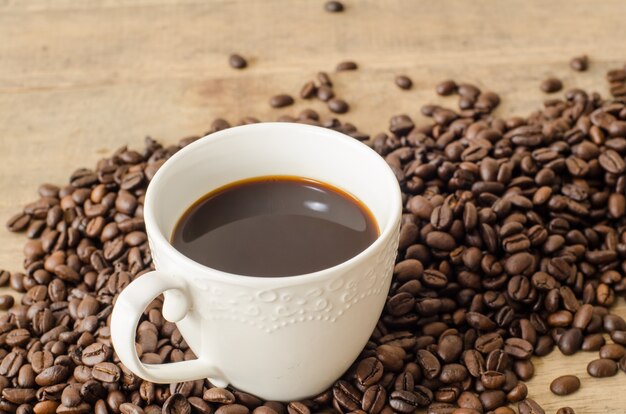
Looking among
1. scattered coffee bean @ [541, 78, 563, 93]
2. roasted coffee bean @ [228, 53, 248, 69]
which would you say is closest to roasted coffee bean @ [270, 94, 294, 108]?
roasted coffee bean @ [228, 53, 248, 69]

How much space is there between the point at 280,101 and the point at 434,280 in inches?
33.2

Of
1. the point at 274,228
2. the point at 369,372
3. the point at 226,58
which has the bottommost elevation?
the point at 226,58

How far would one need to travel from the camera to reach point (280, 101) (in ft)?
7.45

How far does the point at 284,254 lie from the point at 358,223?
16 centimetres

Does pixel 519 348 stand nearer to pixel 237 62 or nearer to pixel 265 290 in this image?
pixel 265 290

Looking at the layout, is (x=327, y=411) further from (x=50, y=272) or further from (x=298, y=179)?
(x=50, y=272)

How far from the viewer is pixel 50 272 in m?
1.76

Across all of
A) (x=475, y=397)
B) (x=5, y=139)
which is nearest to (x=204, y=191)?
(x=475, y=397)

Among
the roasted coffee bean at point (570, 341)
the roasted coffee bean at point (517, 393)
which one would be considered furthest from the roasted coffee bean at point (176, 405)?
the roasted coffee bean at point (570, 341)

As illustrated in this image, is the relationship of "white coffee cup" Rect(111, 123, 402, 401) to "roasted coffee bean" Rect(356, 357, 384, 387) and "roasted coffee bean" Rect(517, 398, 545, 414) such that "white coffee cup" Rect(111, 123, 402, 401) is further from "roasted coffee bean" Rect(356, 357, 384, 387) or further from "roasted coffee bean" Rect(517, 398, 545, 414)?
"roasted coffee bean" Rect(517, 398, 545, 414)

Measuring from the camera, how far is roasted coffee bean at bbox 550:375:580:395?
152cm

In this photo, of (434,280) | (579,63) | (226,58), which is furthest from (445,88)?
(434,280)

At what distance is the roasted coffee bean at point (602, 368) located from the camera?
5.08 feet

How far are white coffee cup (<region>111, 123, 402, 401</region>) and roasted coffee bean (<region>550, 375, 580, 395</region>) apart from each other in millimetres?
377
